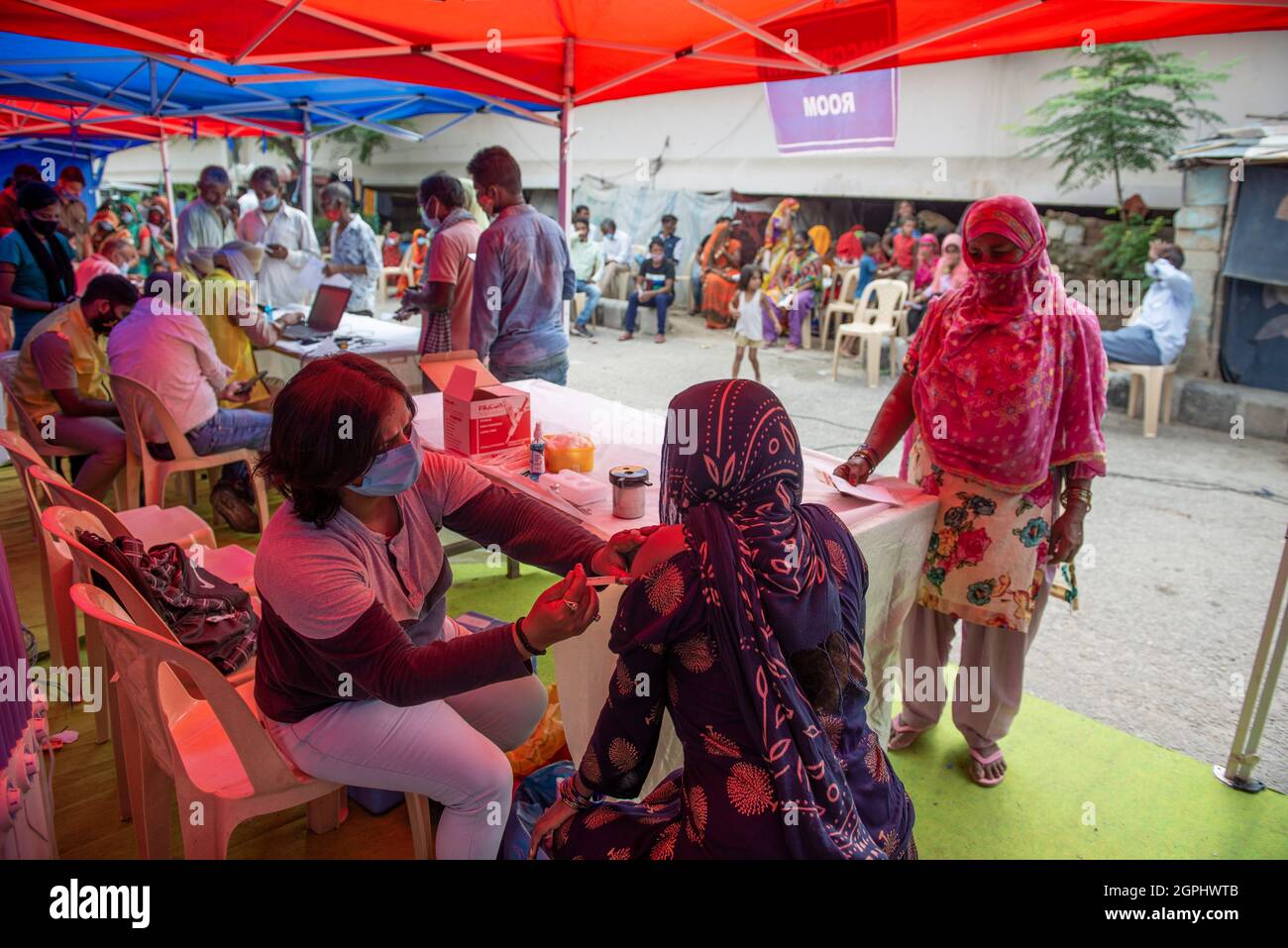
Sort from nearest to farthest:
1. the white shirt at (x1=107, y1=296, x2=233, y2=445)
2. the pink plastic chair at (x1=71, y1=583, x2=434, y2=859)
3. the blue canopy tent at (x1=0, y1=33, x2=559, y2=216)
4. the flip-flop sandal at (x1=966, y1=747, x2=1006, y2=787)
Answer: the pink plastic chair at (x1=71, y1=583, x2=434, y2=859) → the flip-flop sandal at (x1=966, y1=747, x2=1006, y2=787) → the white shirt at (x1=107, y1=296, x2=233, y2=445) → the blue canopy tent at (x1=0, y1=33, x2=559, y2=216)

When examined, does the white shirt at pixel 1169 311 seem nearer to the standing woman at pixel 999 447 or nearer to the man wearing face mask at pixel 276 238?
the standing woman at pixel 999 447

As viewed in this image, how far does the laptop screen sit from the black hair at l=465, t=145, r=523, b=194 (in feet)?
5.77

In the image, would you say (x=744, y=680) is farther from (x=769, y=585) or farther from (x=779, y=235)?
(x=779, y=235)

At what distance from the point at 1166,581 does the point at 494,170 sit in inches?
155

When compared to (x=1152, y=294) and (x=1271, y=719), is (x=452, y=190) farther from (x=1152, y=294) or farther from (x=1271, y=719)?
(x=1152, y=294)

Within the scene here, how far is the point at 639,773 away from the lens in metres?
1.59

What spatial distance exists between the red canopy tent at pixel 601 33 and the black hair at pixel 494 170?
2.16 ft

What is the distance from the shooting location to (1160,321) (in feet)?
24.9

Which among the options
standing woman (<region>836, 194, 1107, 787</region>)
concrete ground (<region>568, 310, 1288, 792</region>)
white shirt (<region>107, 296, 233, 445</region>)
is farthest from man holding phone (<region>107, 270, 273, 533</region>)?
concrete ground (<region>568, 310, 1288, 792</region>)

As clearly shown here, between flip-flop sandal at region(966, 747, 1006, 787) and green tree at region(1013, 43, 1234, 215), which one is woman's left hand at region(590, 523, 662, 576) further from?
green tree at region(1013, 43, 1234, 215)

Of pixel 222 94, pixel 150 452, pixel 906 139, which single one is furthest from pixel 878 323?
pixel 150 452

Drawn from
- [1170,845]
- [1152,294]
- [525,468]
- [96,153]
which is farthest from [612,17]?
[96,153]

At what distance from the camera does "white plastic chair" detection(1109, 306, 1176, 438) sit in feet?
25.0
